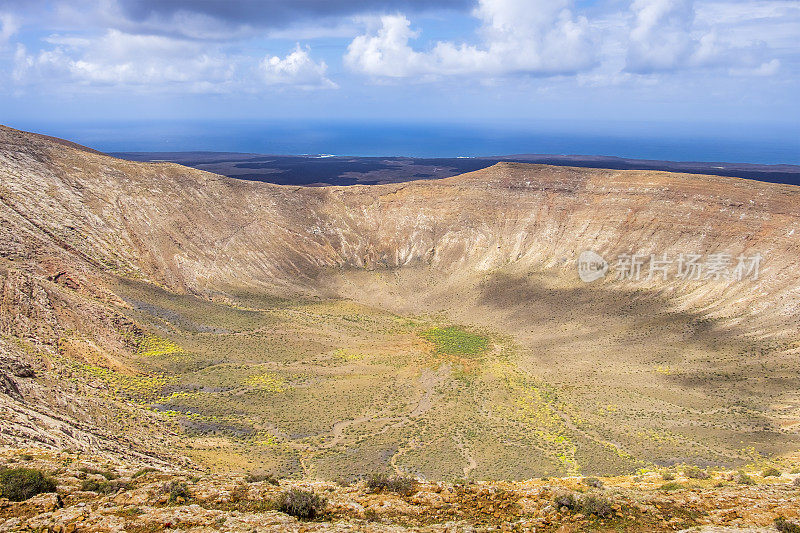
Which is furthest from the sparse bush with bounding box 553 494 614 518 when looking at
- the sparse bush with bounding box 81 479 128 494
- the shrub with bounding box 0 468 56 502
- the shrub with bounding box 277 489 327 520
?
the shrub with bounding box 0 468 56 502

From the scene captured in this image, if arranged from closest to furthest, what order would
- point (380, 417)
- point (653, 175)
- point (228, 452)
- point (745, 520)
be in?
point (745, 520)
point (228, 452)
point (380, 417)
point (653, 175)

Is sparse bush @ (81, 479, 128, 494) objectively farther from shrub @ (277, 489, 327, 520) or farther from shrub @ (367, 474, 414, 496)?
shrub @ (367, 474, 414, 496)

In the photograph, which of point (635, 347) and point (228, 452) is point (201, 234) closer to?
point (228, 452)

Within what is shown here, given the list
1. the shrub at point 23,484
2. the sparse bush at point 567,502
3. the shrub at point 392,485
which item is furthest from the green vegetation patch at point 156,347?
the sparse bush at point 567,502

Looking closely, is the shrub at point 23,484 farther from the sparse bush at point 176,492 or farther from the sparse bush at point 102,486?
the sparse bush at point 176,492

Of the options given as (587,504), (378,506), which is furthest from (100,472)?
(587,504)

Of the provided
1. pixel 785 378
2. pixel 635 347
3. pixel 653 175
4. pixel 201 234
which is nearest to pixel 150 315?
pixel 201 234
